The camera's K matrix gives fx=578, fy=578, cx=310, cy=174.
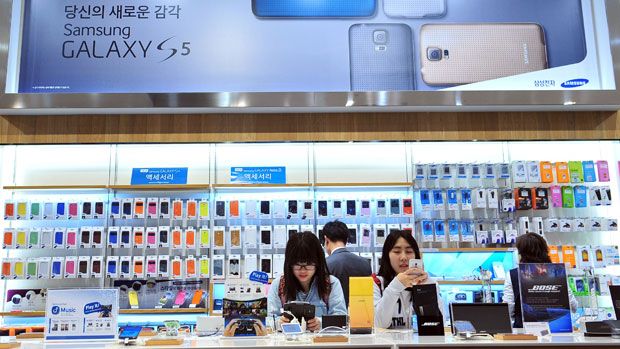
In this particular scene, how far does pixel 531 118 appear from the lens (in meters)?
5.16

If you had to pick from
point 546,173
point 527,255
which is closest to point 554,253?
point 546,173

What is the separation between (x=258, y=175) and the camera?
5.32 metres

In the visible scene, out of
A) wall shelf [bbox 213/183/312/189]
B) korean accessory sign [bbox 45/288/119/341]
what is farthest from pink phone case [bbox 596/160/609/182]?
korean accessory sign [bbox 45/288/119/341]

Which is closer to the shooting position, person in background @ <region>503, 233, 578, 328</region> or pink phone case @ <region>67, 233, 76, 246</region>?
person in background @ <region>503, 233, 578, 328</region>

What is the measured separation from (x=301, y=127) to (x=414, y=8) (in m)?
1.49

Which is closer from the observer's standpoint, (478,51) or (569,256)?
(478,51)

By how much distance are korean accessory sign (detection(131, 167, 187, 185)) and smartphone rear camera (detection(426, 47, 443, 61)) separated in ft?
8.01

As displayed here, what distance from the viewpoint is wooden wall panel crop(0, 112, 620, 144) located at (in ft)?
16.5

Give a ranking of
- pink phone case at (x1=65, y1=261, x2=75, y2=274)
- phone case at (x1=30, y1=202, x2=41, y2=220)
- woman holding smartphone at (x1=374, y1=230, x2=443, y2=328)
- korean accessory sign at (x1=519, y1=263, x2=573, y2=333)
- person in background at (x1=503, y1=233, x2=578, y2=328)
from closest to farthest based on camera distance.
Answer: korean accessory sign at (x1=519, y1=263, x2=573, y2=333) → woman holding smartphone at (x1=374, y1=230, x2=443, y2=328) → person in background at (x1=503, y1=233, x2=578, y2=328) → pink phone case at (x1=65, y1=261, x2=75, y2=274) → phone case at (x1=30, y1=202, x2=41, y2=220)

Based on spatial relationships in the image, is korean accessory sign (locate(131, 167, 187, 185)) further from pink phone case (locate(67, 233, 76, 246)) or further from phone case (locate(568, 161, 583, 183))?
phone case (locate(568, 161, 583, 183))

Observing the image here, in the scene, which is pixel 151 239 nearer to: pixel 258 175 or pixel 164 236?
pixel 164 236

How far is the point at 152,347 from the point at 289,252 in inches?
47.6

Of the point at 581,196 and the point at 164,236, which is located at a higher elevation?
the point at 581,196

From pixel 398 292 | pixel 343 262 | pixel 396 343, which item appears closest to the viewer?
pixel 396 343
